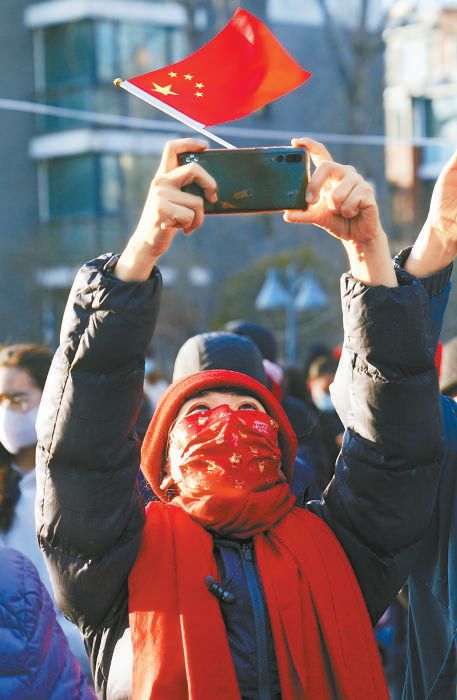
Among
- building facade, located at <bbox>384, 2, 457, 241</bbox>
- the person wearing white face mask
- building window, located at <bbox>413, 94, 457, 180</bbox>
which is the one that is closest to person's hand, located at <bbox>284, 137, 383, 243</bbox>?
the person wearing white face mask

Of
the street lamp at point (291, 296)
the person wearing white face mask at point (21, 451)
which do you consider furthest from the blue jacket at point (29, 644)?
the street lamp at point (291, 296)

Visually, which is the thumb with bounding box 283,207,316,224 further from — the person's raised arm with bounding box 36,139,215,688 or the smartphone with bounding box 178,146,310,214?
the person's raised arm with bounding box 36,139,215,688

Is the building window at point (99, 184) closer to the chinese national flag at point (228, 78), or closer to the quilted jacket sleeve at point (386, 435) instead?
the chinese national flag at point (228, 78)

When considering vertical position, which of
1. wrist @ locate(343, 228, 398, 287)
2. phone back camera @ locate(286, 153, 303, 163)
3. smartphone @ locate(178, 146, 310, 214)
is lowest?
wrist @ locate(343, 228, 398, 287)

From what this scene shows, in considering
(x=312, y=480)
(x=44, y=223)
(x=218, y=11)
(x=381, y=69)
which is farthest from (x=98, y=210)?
(x=312, y=480)

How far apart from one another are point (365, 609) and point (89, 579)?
0.58m

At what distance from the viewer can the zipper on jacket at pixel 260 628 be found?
7.88ft

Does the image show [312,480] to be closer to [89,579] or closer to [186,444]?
[186,444]

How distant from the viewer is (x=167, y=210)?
2229 mm

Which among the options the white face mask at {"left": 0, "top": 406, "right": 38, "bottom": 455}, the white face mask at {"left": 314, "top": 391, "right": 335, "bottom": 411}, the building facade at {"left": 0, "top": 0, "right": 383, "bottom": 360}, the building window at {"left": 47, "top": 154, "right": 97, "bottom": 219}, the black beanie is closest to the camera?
the black beanie

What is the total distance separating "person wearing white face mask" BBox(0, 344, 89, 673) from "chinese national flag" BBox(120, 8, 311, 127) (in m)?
1.87

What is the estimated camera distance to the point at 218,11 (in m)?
23.3

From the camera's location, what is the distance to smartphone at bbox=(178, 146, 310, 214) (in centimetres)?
229

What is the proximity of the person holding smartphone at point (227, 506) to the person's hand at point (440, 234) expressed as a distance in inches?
10.3
